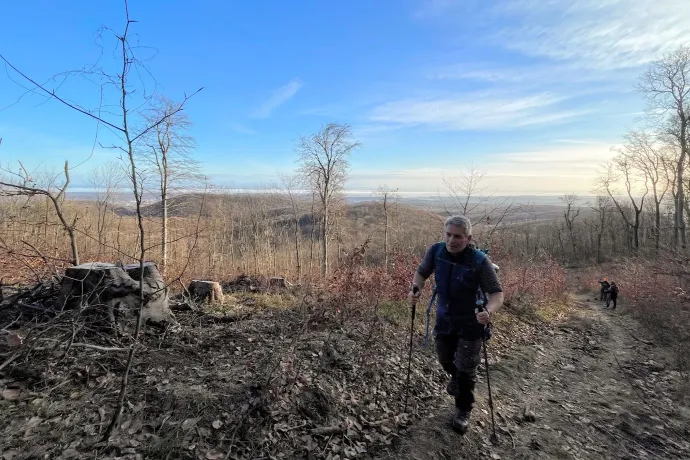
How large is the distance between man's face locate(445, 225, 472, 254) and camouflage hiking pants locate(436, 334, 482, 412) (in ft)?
3.23

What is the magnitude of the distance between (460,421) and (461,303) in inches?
54.2

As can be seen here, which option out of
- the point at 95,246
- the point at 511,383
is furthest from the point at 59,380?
the point at 95,246

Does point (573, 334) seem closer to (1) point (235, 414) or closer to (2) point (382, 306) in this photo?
(2) point (382, 306)

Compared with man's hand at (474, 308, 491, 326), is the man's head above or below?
above

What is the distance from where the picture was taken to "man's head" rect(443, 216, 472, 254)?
12.6ft

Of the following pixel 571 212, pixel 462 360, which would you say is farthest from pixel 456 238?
pixel 571 212

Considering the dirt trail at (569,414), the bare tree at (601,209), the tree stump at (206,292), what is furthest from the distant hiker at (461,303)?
the bare tree at (601,209)

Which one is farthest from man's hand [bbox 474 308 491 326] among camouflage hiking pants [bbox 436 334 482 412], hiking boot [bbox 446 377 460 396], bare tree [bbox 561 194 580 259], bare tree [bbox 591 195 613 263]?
bare tree [bbox 561 194 580 259]

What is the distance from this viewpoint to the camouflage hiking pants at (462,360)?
3.90 meters

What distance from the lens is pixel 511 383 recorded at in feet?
19.7

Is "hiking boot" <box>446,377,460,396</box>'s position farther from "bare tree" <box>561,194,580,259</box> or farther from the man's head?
"bare tree" <box>561,194,580,259</box>

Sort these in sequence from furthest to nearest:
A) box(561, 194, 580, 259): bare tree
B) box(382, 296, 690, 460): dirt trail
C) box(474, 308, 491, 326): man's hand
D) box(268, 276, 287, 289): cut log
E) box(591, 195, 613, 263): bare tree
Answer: box(561, 194, 580, 259): bare tree < box(591, 195, 613, 263): bare tree < box(268, 276, 287, 289): cut log < box(382, 296, 690, 460): dirt trail < box(474, 308, 491, 326): man's hand

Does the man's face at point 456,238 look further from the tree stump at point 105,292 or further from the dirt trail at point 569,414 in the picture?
the tree stump at point 105,292

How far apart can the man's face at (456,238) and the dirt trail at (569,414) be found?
6.84 feet
